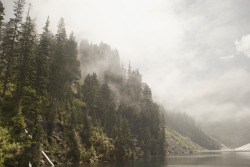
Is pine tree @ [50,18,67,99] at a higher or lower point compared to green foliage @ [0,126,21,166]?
higher

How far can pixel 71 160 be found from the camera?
55.9 meters

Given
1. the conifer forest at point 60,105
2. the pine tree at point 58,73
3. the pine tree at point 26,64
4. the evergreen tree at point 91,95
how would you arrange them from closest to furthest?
the conifer forest at point 60,105, the pine tree at point 26,64, the pine tree at point 58,73, the evergreen tree at point 91,95

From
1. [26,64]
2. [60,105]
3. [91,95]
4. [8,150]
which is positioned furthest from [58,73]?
[8,150]

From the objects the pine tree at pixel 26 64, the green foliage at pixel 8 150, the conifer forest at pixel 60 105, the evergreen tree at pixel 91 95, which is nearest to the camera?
the green foliage at pixel 8 150

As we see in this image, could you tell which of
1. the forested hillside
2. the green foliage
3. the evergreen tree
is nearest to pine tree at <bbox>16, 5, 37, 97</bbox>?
the forested hillside

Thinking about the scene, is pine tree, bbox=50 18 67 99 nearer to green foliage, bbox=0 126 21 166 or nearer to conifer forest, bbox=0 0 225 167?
Result: conifer forest, bbox=0 0 225 167

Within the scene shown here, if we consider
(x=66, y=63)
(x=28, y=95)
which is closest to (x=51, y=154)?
(x=28, y=95)

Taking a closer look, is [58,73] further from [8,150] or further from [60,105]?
[8,150]

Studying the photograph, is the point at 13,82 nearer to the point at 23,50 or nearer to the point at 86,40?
the point at 23,50

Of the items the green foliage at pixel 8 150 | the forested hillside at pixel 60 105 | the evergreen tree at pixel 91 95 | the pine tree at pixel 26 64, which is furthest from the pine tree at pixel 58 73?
the green foliage at pixel 8 150

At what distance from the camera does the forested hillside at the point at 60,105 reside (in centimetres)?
3826

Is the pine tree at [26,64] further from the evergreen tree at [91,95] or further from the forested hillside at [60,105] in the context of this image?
the evergreen tree at [91,95]

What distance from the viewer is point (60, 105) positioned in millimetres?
63875

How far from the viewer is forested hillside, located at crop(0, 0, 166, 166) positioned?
126 feet
